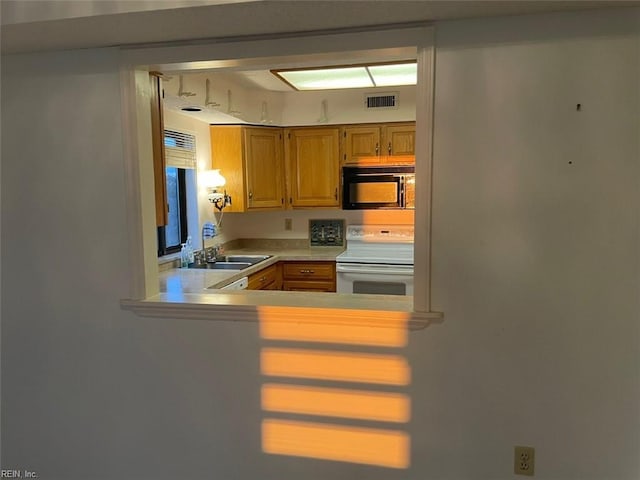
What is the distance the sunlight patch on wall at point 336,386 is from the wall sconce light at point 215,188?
93.9 inches

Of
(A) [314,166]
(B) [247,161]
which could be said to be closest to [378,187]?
(A) [314,166]

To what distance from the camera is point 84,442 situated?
2080 millimetres

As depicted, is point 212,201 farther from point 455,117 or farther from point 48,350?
point 455,117

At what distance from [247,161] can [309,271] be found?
1.19 m

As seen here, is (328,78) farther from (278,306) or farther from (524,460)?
(524,460)

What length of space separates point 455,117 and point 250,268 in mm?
2254

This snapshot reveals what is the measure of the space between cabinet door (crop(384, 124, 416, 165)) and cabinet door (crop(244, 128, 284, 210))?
106 cm

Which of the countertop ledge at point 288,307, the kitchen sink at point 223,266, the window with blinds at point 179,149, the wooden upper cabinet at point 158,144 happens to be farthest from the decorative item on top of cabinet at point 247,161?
the countertop ledge at point 288,307

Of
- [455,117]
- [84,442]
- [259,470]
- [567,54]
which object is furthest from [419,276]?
[84,442]

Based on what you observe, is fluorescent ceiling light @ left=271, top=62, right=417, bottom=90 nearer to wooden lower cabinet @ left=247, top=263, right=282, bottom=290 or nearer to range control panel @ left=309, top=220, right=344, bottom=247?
range control panel @ left=309, top=220, right=344, bottom=247

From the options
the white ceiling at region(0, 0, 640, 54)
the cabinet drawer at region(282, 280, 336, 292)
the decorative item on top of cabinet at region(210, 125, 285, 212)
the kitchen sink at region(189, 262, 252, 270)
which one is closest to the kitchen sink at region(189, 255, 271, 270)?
the kitchen sink at region(189, 262, 252, 270)

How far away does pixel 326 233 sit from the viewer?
4.70 metres

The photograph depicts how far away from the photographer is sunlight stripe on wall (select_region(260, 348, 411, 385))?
5.89 feet

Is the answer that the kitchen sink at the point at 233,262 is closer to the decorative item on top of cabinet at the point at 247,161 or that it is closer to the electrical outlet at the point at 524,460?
the decorative item on top of cabinet at the point at 247,161
